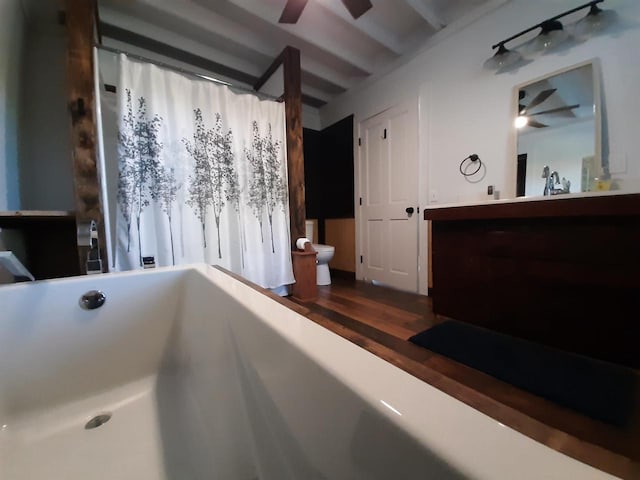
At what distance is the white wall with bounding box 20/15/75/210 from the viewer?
1.65 meters

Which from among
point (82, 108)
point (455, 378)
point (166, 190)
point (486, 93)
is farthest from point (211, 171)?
point (486, 93)

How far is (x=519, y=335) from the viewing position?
1.31 m

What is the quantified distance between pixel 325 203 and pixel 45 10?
2.85 metres

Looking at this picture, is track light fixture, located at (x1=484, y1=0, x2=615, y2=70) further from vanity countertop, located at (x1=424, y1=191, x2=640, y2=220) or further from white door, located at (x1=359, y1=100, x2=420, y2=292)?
vanity countertop, located at (x1=424, y1=191, x2=640, y2=220)

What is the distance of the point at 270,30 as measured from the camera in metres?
2.06

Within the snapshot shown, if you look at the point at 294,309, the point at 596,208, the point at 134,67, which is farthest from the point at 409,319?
the point at 134,67

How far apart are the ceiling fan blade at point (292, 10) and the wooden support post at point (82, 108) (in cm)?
109

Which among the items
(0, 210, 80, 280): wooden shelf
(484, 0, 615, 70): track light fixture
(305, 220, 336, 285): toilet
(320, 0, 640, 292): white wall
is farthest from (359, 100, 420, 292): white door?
(0, 210, 80, 280): wooden shelf

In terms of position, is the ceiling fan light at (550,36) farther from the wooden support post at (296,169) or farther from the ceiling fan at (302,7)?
the wooden support post at (296,169)

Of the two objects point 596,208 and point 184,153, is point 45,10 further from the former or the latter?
point 596,208

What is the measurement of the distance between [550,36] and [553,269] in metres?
1.47

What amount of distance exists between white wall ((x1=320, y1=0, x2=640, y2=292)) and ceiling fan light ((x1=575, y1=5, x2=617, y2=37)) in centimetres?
4

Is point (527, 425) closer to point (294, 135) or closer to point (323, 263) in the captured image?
point (294, 135)

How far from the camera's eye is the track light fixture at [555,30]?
1370mm
